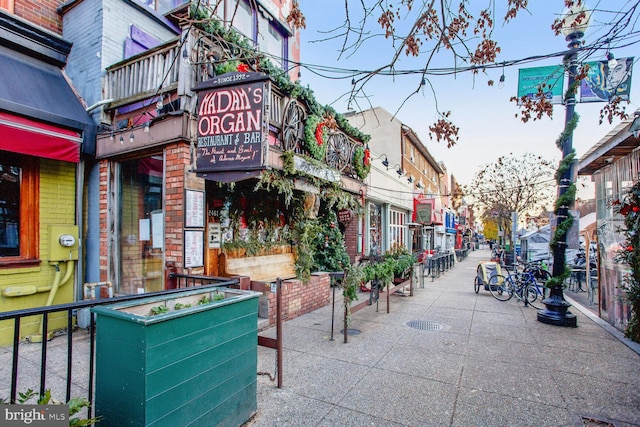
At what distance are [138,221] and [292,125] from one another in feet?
10.8

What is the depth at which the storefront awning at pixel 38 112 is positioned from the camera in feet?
15.2

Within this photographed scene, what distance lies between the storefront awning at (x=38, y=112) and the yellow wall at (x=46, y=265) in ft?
→ 1.99

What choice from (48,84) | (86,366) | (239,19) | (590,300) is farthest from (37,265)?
(590,300)

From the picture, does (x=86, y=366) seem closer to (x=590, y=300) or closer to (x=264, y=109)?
(x=264, y=109)

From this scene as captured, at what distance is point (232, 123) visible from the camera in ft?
15.4

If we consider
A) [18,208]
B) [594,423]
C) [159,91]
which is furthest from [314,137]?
[594,423]

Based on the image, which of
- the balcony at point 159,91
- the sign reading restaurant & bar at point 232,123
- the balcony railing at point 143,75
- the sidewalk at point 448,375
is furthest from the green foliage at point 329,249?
the balcony railing at point 143,75

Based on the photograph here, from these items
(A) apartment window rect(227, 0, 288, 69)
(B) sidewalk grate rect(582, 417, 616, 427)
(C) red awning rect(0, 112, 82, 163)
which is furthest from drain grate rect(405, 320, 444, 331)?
(C) red awning rect(0, 112, 82, 163)

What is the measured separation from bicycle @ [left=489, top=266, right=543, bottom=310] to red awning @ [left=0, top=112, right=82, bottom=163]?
10.1 meters

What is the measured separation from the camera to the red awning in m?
4.56

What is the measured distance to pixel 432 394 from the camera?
3838mm

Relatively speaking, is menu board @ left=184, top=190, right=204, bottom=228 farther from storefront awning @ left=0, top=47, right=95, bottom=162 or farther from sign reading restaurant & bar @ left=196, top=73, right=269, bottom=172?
storefront awning @ left=0, top=47, right=95, bottom=162

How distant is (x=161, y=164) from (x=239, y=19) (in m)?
4.74

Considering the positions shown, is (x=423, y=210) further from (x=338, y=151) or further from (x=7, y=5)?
(x=7, y=5)
